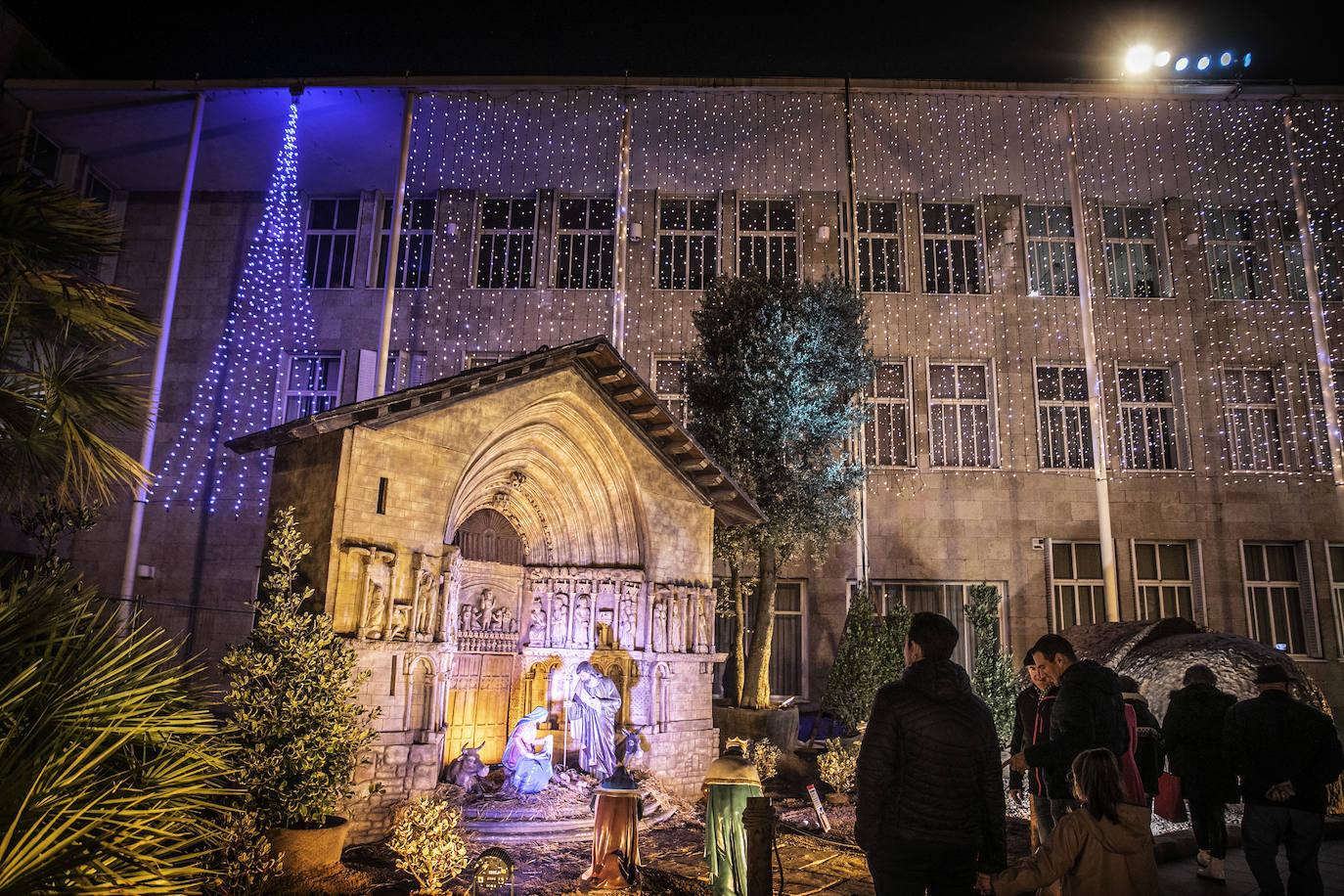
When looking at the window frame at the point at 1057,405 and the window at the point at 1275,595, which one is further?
the window frame at the point at 1057,405

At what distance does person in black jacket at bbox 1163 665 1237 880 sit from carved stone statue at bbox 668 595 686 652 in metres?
7.34

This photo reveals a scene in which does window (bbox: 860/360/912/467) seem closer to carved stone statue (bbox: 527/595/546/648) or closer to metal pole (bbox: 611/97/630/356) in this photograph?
metal pole (bbox: 611/97/630/356)

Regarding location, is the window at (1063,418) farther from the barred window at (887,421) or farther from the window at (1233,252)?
the window at (1233,252)

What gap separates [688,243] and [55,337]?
52.8ft

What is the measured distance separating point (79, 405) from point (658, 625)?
30.1 ft

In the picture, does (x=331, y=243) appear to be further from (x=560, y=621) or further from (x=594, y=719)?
(x=594, y=719)

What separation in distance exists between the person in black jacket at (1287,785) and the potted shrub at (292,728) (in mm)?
7237

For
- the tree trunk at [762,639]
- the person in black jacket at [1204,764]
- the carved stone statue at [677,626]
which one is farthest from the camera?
the tree trunk at [762,639]

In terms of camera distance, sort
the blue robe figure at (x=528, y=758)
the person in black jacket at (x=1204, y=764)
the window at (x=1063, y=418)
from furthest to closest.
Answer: the window at (x=1063, y=418) → the blue robe figure at (x=528, y=758) → the person in black jacket at (x=1204, y=764)

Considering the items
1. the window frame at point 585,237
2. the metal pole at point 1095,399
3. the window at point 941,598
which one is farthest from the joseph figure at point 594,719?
→ the metal pole at point 1095,399

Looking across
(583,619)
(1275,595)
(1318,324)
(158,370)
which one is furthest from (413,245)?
(1275,595)

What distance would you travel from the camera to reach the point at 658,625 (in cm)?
1293

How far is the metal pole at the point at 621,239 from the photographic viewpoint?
18.3 m

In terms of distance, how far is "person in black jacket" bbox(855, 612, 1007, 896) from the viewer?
3.73 m
